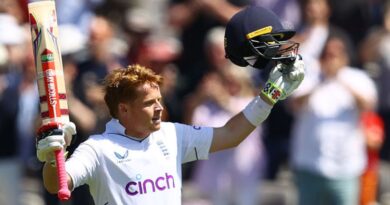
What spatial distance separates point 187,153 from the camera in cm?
821

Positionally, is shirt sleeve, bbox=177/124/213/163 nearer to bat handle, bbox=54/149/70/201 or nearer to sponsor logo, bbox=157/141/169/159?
sponsor logo, bbox=157/141/169/159

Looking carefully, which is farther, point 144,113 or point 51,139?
point 144,113

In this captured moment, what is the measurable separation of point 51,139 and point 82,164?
0.47 metres

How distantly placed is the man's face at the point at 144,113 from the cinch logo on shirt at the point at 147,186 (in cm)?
31

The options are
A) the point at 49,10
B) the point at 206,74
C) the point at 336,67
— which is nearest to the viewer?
the point at 49,10

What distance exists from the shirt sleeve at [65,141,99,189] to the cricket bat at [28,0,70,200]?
30 centimetres

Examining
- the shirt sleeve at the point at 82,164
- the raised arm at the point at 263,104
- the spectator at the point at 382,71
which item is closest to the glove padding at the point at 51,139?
the shirt sleeve at the point at 82,164

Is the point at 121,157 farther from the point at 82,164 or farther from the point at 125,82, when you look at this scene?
the point at 125,82

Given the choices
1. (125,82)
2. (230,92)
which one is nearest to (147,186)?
(125,82)

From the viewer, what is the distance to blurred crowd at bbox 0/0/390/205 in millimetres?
12352

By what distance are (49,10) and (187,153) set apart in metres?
1.30

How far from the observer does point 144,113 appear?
7.96 m

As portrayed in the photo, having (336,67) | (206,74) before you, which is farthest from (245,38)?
(206,74)

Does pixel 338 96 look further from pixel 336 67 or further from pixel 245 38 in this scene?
pixel 245 38
